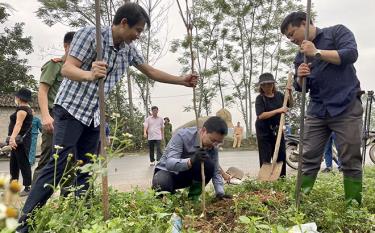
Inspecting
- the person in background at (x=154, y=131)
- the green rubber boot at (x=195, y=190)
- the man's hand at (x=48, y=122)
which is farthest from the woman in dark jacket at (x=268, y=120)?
the person in background at (x=154, y=131)

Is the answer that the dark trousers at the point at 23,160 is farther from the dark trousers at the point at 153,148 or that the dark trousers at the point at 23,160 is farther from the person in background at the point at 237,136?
the person in background at the point at 237,136

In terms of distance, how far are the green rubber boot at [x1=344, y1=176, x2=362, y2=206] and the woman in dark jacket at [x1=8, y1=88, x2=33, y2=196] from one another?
3.81 m

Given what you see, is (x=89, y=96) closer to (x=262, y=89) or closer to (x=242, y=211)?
(x=242, y=211)

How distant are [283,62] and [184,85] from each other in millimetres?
21087

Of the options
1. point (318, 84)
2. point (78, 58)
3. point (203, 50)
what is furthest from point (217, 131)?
point (203, 50)

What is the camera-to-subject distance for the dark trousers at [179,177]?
11.3 ft

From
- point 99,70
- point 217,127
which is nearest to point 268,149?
point 217,127

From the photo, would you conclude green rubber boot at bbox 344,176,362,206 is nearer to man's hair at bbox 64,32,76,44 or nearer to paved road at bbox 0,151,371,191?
paved road at bbox 0,151,371,191

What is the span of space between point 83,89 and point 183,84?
708 mm

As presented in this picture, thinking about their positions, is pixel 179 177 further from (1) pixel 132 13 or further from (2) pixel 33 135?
(2) pixel 33 135

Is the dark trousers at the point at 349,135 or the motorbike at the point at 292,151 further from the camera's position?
the motorbike at the point at 292,151

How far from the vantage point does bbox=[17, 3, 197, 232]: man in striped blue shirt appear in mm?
2514

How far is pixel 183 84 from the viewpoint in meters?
2.99

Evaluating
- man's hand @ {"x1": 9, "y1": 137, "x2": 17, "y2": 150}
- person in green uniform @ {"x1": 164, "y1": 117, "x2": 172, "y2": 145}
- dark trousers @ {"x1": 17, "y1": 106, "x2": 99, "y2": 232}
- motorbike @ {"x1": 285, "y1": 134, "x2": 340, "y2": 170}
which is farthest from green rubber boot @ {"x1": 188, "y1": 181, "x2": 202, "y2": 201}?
person in green uniform @ {"x1": 164, "y1": 117, "x2": 172, "y2": 145}
